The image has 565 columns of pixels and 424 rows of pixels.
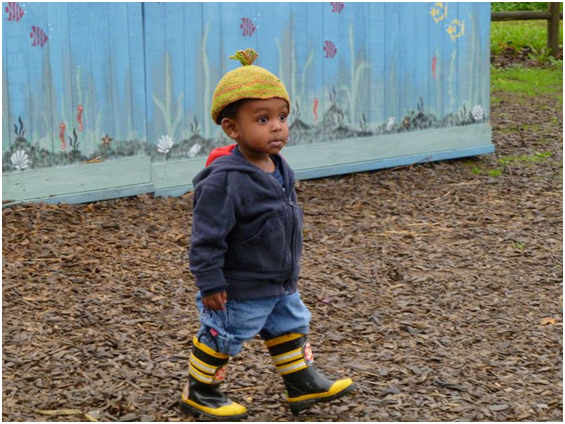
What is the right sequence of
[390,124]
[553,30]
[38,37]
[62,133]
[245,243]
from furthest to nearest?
[553,30] → [390,124] → [62,133] → [38,37] → [245,243]

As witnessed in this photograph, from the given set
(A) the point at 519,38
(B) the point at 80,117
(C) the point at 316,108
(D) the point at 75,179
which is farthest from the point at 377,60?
(A) the point at 519,38

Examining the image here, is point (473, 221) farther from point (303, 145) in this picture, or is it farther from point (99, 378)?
point (99, 378)

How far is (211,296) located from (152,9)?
359cm

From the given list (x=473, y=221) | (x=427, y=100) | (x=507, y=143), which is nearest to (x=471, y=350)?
(x=473, y=221)

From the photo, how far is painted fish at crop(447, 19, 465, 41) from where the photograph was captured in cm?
824

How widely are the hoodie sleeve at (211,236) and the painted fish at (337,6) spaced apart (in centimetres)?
436

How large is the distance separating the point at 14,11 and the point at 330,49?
8.22ft

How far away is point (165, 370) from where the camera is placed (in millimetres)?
4148

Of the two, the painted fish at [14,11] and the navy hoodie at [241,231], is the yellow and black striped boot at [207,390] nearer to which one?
the navy hoodie at [241,231]

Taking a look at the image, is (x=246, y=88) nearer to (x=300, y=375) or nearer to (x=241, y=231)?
(x=241, y=231)

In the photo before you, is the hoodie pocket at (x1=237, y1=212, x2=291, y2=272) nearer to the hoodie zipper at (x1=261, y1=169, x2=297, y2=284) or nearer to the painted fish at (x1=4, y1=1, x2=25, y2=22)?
the hoodie zipper at (x1=261, y1=169, x2=297, y2=284)

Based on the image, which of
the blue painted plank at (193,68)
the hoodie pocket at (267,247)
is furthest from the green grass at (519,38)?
the hoodie pocket at (267,247)

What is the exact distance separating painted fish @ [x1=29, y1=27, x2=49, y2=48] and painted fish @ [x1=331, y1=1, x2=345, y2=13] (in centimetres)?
234

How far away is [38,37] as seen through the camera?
614cm
